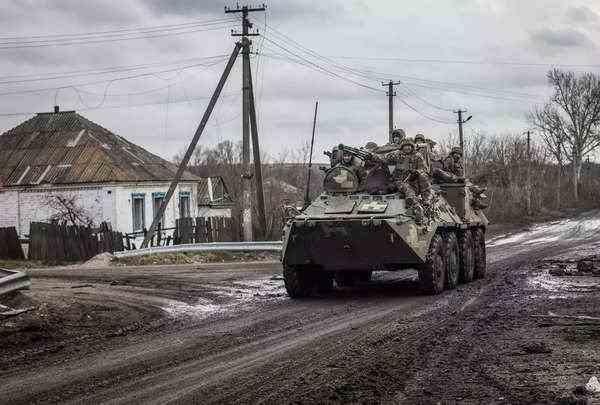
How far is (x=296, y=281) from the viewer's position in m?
14.5

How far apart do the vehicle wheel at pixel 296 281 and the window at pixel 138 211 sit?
753 inches

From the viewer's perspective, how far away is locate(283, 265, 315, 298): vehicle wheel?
1442 centimetres

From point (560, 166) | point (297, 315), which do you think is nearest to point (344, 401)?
point (297, 315)

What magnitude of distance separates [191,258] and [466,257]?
33.6ft

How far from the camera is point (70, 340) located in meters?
9.98

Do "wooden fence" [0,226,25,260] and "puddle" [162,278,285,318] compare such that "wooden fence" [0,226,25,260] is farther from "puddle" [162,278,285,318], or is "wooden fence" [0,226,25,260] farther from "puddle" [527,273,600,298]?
"puddle" [527,273,600,298]

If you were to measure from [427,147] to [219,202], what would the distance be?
36.7 m

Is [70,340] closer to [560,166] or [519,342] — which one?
[519,342]

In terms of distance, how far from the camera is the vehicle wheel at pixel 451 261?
606 inches

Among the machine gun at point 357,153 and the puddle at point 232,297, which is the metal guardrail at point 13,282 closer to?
the puddle at point 232,297

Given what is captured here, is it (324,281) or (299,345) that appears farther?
(324,281)

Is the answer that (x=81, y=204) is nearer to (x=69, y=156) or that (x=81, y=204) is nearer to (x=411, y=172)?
(x=69, y=156)

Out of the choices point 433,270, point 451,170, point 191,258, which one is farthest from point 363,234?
point 191,258

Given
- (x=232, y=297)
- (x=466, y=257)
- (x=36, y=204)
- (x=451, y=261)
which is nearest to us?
(x=232, y=297)
